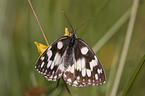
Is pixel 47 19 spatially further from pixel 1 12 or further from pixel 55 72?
pixel 55 72

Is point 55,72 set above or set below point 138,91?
above

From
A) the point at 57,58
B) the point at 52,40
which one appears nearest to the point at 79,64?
the point at 57,58

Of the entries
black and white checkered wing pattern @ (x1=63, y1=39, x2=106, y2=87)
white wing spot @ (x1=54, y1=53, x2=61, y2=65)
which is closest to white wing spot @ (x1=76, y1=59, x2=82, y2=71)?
black and white checkered wing pattern @ (x1=63, y1=39, x2=106, y2=87)

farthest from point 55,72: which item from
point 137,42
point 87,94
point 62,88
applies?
point 137,42

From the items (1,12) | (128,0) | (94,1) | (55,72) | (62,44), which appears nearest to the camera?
(55,72)

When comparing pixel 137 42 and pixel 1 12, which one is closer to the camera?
pixel 1 12

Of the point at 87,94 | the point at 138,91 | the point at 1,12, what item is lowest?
the point at 138,91

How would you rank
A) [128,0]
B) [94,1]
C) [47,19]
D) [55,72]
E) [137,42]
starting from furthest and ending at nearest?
[128,0]
[94,1]
[137,42]
[47,19]
[55,72]

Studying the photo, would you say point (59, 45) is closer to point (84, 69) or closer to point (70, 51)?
point (70, 51)
